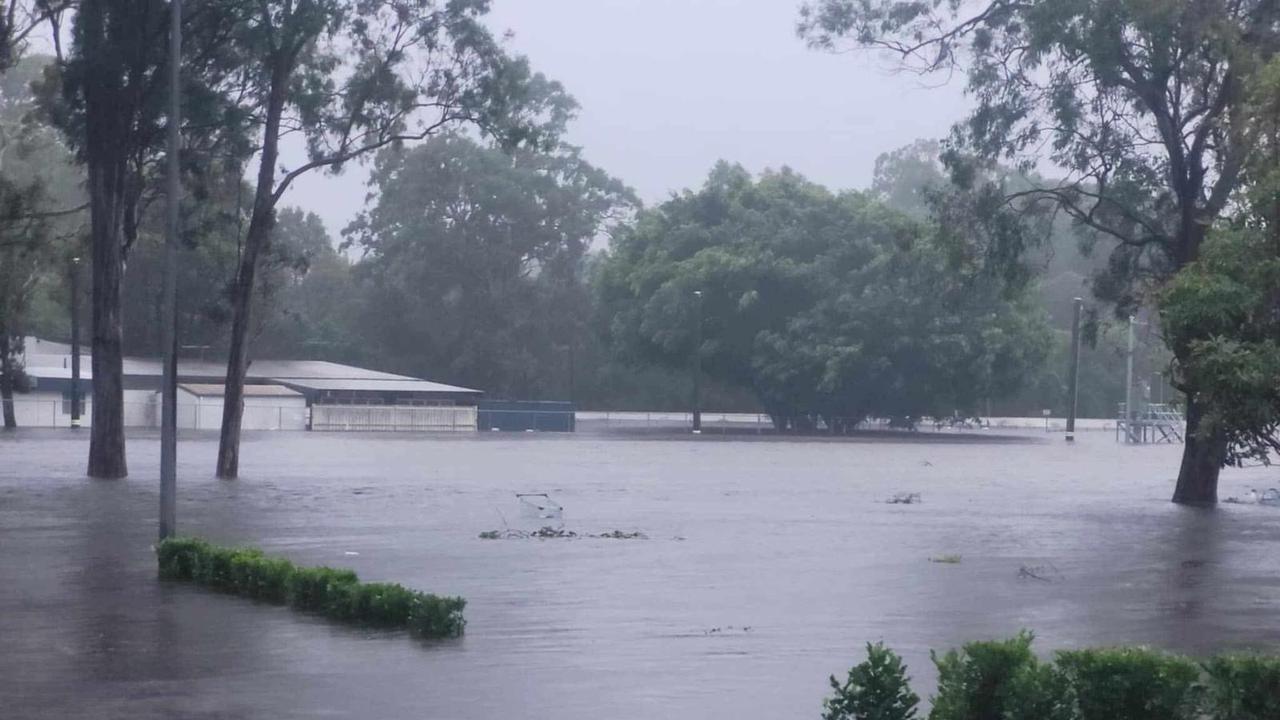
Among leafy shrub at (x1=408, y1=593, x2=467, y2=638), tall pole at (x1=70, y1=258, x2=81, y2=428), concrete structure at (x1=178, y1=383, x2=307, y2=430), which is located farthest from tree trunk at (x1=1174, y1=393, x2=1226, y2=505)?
concrete structure at (x1=178, y1=383, x2=307, y2=430)

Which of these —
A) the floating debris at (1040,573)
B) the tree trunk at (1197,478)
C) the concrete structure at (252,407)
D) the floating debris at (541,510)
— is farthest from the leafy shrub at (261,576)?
the concrete structure at (252,407)

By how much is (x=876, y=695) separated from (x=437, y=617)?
5.29 meters

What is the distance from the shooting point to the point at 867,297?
→ 78.6m

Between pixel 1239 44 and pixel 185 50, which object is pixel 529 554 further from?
pixel 185 50

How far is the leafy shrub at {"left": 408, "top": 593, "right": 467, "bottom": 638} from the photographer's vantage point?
1312cm

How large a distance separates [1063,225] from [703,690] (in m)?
104

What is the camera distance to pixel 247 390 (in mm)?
78500

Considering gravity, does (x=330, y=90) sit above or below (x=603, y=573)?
above

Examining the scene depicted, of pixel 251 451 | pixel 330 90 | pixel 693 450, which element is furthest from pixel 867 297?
pixel 330 90

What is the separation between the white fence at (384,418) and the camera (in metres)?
78.4

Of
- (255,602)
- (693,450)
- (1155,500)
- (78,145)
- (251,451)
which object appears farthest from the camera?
(693,450)

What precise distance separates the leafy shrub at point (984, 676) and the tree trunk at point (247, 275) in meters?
30.6

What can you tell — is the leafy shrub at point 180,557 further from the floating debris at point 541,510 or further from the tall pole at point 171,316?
the floating debris at point 541,510

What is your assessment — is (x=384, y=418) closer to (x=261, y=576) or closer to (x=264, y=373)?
(x=264, y=373)
